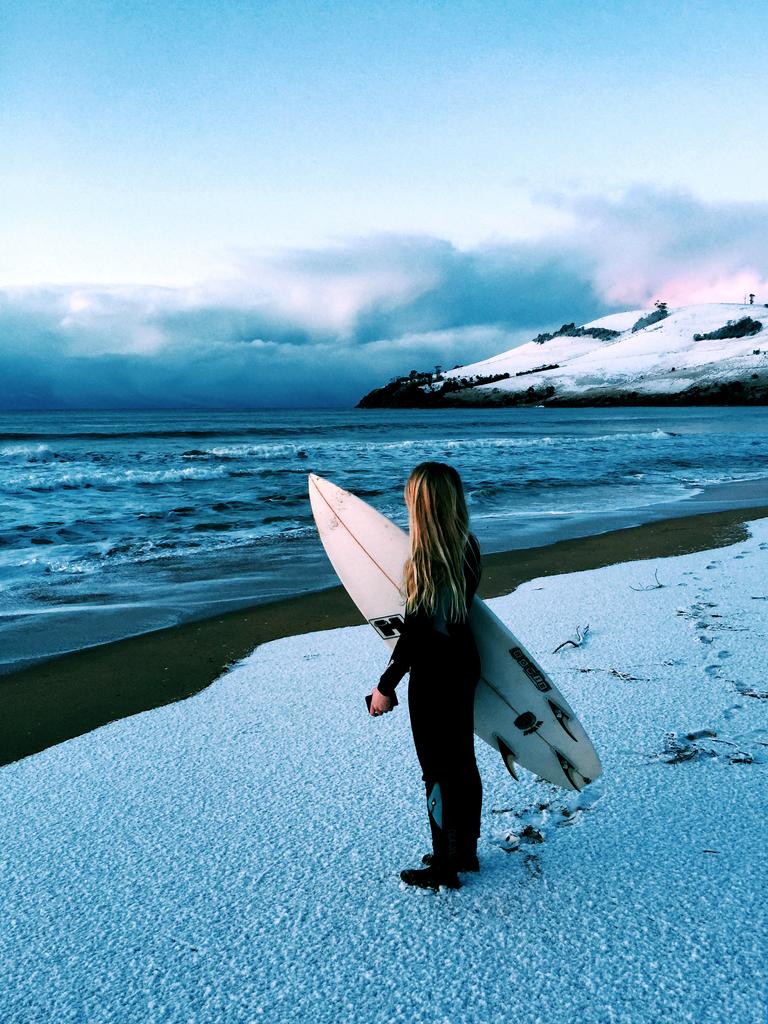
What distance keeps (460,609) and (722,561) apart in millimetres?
5266

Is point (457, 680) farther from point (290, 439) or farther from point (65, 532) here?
point (290, 439)

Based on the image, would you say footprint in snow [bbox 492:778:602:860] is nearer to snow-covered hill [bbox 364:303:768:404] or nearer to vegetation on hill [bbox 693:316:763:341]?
snow-covered hill [bbox 364:303:768:404]

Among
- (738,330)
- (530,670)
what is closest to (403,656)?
(530,670)

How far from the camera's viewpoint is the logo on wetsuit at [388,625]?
2971 millimetres

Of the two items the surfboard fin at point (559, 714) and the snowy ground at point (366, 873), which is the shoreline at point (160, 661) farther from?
the surfboard fin at point (559, 714)

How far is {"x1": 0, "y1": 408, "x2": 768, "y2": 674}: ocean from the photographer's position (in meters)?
6.48

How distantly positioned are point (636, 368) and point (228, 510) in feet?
351

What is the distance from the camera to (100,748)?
3277 millimetres

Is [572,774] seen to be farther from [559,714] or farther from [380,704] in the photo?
[380,704]

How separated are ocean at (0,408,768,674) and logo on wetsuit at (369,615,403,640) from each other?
3.01 metres

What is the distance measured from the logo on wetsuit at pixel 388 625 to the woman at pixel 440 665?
72 centimetres

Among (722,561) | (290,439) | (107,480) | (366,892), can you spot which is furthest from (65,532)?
(290,439)

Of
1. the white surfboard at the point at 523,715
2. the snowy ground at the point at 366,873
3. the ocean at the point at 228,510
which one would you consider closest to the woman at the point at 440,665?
the snowy ground at the point at 366,873

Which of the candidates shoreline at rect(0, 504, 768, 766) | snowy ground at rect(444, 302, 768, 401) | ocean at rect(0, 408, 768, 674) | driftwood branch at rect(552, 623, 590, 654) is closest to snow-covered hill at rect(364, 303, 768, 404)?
snowy ground at rect(444, 302, 768, 401)
